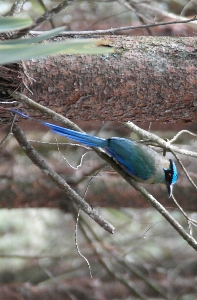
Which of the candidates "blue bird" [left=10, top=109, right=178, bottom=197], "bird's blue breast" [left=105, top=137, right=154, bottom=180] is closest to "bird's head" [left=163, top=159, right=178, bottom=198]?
"blue bird" [left=10, top=109, right=178, bottom=197]

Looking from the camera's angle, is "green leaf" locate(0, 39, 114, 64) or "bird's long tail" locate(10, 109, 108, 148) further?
"bird's long tail" locate(10, 109, 108, 148)

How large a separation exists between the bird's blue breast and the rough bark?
308 millimetres

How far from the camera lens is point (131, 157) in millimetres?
2461

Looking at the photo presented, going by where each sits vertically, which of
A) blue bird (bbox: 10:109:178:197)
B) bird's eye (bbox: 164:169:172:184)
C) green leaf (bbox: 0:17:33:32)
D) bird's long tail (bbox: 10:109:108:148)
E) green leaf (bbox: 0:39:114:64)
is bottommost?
bird's eye (bbox: 164:169:172:184)

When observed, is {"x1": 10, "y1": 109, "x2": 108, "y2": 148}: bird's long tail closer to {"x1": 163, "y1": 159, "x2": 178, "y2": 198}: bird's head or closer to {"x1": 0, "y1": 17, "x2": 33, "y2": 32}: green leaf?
{"x1": 163, "y1": 159, "x2": 178, "y2": 198}: bird's head

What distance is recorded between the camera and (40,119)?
211 cm

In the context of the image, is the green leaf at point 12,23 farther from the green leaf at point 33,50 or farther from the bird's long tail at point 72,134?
the bird's long tail at point 72,134

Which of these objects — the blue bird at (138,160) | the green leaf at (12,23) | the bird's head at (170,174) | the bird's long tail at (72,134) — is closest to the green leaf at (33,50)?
the green leaf at (12,23)

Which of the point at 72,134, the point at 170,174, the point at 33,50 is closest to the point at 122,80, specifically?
the point at 72,134

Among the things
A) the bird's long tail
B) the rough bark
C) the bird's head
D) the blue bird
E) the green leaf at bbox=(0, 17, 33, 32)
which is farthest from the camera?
the bird's head

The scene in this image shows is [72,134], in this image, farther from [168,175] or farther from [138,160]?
[168,175]

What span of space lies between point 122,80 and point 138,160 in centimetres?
61

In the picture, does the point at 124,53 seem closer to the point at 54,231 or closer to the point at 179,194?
the point at 179,194

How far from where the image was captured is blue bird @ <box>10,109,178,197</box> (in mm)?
2424
